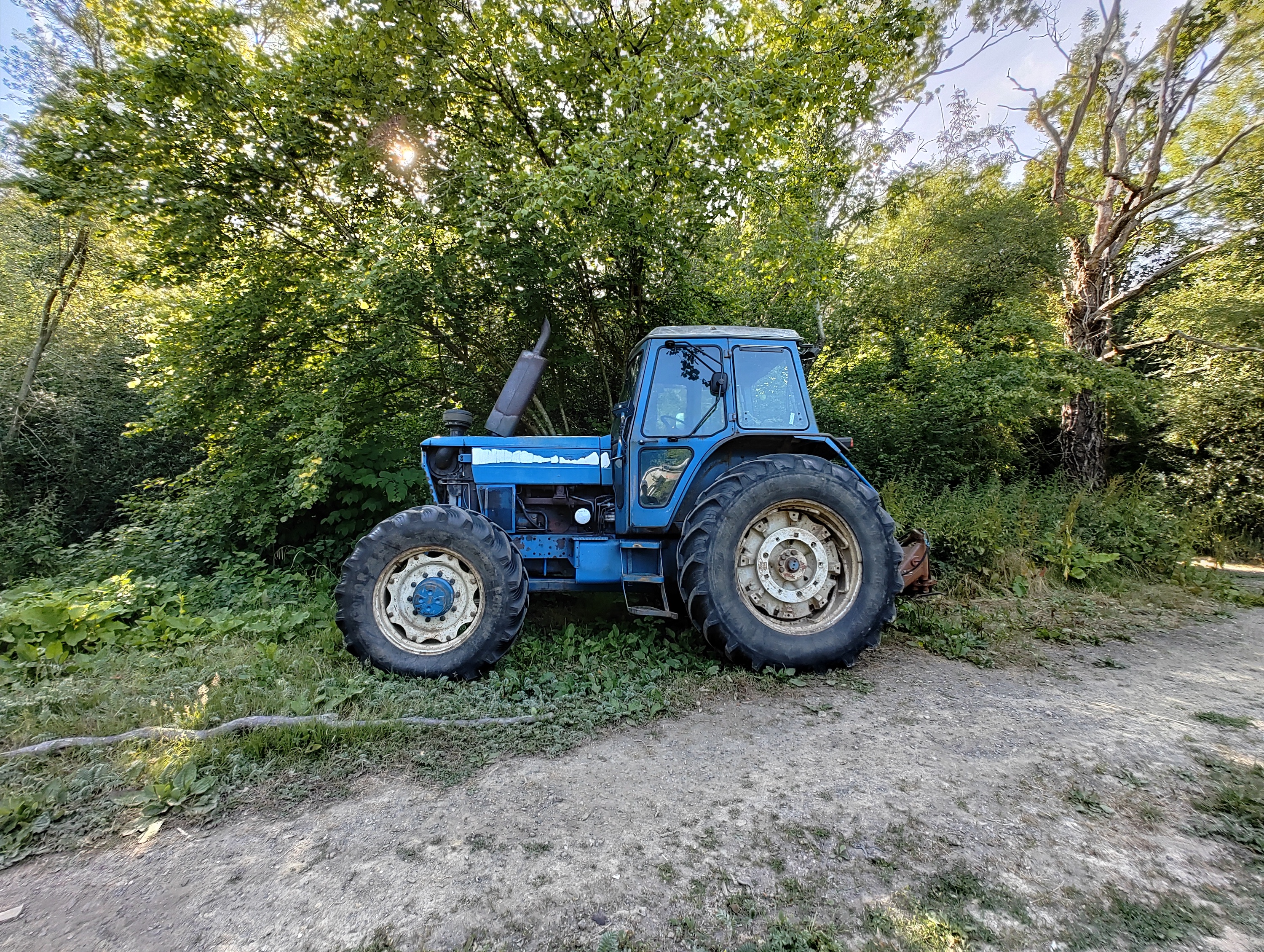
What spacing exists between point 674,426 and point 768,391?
712 millimetres

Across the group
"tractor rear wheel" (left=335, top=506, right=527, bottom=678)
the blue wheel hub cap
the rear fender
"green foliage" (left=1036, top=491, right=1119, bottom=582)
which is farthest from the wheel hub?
"green foliage" (left=1036, top=491, right=1119, bottom=582)

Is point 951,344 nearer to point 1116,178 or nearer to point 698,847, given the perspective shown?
point 1116,178

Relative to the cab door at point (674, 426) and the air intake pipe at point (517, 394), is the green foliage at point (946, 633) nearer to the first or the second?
the cab door at point (674, 426)

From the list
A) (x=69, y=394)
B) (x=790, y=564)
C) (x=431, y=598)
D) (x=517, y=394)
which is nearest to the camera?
(x=431, y=598)

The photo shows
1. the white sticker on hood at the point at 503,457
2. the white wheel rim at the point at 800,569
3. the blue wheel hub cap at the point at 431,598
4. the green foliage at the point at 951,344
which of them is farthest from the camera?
the green foliage at the point at 951,344

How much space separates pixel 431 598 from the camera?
3570 millimetres

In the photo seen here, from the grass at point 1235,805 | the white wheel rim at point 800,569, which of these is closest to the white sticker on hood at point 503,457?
the white wheel rim at point 800,569

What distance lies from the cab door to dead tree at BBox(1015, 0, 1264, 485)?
23.4 ft

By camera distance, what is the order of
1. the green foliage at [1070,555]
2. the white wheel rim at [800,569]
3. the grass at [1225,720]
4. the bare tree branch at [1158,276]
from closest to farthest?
1. the grass at [1225,720]
2. the white wheel rim at [800,569]
3. the green foliage at [1070,555]
4. the bare tree branch at [1158,276]

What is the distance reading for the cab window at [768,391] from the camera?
4.00m

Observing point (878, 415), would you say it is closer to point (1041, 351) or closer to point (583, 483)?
point (1041, 351)

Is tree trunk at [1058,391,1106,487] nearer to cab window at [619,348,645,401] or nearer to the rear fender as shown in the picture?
the rear fender

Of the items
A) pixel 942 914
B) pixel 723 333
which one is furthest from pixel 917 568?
pixel 942 914

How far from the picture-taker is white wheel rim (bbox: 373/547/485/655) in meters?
3.52
